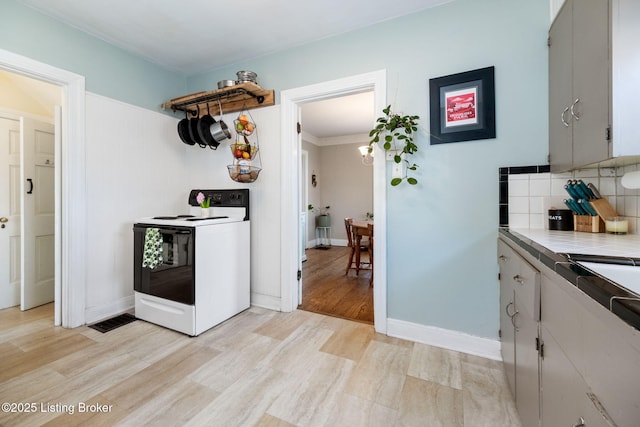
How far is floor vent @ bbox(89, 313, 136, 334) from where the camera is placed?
6.90 feet

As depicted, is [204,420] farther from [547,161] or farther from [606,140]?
[547,161]

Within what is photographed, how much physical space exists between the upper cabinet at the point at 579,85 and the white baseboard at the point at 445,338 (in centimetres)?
117

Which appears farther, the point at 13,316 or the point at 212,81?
the point at 212,81

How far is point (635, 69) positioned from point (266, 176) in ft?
7.35

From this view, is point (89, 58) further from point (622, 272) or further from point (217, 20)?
point (622, 272)

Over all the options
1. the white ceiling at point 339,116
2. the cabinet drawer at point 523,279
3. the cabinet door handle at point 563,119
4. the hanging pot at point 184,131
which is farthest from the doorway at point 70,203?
the cabinet door handle at point 563,119

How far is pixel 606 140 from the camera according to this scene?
100 cm

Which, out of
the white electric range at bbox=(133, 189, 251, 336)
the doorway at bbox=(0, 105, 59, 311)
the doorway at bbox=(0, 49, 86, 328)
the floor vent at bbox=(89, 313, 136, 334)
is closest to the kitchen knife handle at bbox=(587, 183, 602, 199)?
the white electric range at bbox=(133, 189, 251, 336)

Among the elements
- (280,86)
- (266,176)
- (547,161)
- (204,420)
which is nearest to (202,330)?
(204,420)

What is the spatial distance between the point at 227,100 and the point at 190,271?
1.66 metres

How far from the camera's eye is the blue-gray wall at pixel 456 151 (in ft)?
5.42

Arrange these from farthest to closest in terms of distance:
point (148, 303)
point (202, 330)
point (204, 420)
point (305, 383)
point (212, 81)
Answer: point (212, 81), point (148, 303), point (202, 330), point (305, 383), point (204, 420)

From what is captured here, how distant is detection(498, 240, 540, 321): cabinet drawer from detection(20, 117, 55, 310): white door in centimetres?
372

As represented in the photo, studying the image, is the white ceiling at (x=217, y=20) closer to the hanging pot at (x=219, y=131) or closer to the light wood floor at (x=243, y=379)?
the hanging pot at (x=219, y=131)
